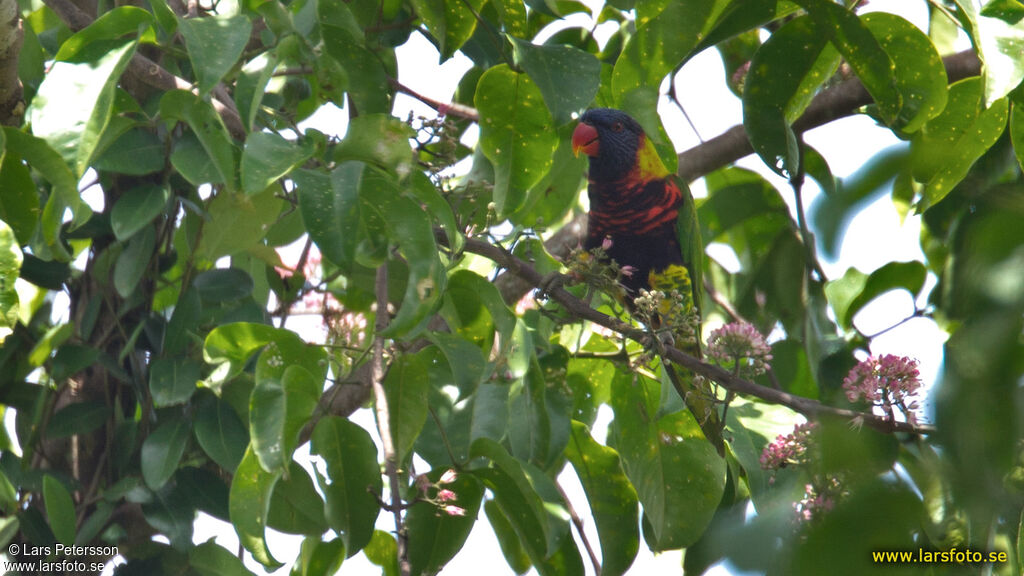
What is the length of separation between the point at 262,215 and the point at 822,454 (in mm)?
1469

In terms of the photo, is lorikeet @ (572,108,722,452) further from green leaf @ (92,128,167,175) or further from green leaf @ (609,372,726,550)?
green leaf @ (92,128,167,175)

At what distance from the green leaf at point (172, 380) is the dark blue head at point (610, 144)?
4.48ft

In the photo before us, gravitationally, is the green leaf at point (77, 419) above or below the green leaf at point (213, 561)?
above

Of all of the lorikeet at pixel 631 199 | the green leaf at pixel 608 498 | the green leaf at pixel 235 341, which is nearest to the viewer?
the green leaf at pixel 235 341

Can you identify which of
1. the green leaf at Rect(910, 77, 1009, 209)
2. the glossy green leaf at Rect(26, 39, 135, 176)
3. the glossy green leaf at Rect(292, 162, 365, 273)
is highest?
the green leaf at Rect(910, 77, 1009, 209)

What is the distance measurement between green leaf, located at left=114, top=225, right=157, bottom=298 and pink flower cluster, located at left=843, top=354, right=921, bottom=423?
129cm

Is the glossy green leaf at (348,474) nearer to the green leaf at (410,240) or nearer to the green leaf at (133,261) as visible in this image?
the green leaf at (410,240)

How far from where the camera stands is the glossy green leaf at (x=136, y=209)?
1526 mm

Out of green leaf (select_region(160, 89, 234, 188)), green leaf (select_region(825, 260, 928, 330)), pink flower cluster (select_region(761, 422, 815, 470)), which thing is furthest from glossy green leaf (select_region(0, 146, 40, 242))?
green leaf (select_region(825, 260, 928, 330))

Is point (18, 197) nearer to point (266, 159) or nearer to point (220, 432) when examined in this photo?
point (266, 159)

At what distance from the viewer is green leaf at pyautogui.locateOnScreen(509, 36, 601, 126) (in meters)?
1.17

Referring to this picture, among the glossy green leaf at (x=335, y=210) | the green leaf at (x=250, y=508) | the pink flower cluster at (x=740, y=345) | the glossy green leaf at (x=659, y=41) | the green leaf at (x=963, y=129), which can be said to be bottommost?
the green leaf at (x=250, y=508)

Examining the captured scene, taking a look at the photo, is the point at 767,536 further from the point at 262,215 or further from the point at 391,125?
the point at 262,215

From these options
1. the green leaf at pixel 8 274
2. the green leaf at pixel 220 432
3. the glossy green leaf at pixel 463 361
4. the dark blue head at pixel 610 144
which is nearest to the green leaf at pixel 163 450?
the green leaf at pixel 220 432
